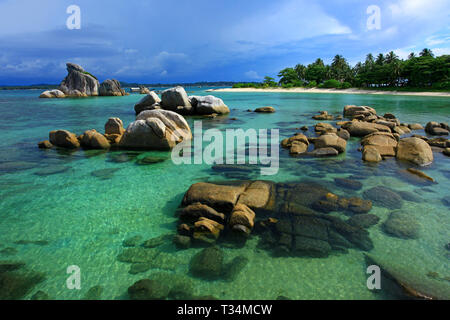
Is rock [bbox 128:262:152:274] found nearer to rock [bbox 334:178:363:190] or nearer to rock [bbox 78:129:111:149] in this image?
rock [bbox 334:178:363:190]

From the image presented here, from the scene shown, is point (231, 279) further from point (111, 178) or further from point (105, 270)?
point (111, 178)

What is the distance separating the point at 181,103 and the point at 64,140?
47.0ft

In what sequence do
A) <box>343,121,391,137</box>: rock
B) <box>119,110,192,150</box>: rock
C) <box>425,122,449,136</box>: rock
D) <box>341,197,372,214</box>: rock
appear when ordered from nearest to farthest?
<box>341,197,372,214</box>: rock
<box>119,110,192,150</box>: rock
<box>343,121,391,137</box>: rock
<box>425,122,449,136</box>: rock

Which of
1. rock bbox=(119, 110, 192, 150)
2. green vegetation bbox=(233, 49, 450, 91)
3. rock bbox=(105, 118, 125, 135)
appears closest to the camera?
rock bbox=(119, 110, 192, 150)

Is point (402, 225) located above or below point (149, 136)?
below

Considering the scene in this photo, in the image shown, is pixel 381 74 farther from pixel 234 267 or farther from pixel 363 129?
pixel 234 267

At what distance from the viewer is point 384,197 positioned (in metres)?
7.00

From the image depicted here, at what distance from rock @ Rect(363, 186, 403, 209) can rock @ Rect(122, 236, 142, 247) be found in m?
6.04

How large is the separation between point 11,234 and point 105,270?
9.21 feet

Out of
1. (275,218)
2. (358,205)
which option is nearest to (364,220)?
(358,205)

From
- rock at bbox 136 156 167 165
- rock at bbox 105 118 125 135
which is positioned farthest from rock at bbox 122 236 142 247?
rock at bbox 105 118 125 135

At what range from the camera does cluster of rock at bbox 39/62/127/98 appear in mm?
75562

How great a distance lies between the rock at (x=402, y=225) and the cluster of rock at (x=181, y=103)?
2231 cm
